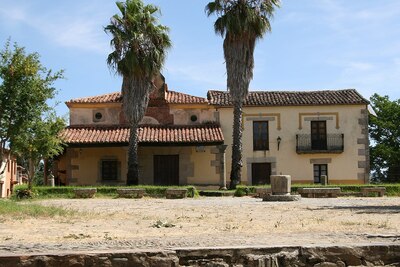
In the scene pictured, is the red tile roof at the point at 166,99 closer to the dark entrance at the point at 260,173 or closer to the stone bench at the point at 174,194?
the dark entrance at the point at 260,173

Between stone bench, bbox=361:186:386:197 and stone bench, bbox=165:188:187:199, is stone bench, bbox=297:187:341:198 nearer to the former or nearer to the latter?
stone bench, bbox=361:186:386:197

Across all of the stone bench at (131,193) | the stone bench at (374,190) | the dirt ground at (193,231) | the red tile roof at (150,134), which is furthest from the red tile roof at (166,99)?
the dirt ground at (193,231)

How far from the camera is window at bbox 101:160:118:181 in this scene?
101 ft

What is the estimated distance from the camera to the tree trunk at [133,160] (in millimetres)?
27469

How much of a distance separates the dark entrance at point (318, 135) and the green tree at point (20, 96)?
16.6 meters

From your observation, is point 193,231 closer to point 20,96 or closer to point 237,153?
point 20,96

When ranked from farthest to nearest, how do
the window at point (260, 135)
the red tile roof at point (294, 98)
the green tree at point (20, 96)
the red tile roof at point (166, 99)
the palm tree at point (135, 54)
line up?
the window at point (260, 135) → the red tile roof at point (294, 98) → the red tile roof at point (166, 99) → the palm tree at point (135, 54) → the green tree at point (20, 96)

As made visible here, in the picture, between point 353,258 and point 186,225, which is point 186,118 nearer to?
point 186,225

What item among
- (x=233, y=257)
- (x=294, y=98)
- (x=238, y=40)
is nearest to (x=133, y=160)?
(x=238, y=40)

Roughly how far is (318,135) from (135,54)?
1192cm

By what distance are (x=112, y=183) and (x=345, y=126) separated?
13.7m

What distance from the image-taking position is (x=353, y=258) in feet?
24.2

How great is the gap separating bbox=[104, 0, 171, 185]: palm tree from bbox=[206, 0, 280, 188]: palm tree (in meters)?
3.03

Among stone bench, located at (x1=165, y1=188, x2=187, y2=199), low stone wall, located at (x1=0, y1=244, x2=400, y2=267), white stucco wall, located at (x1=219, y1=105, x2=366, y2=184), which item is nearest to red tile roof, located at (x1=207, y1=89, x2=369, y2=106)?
white stucco wall, located at (x1=219, y1=105, x2=366, y2=184)
